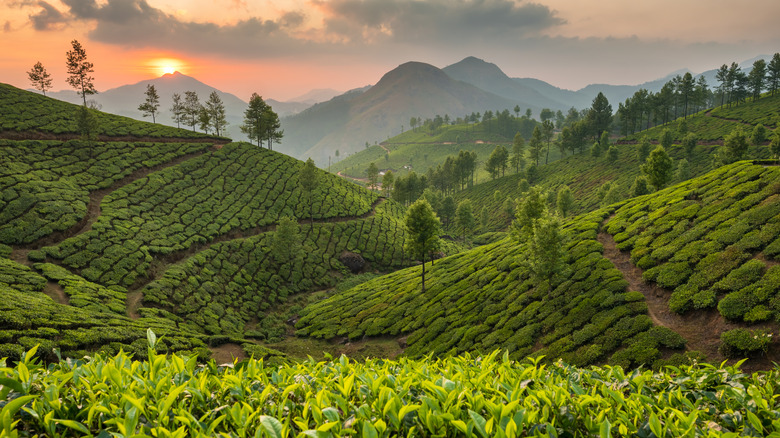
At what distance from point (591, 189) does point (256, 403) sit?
101m

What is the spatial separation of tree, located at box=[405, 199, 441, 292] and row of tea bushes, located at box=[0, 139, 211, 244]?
126ft

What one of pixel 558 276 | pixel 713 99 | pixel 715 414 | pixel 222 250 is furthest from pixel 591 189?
pixel 713 99

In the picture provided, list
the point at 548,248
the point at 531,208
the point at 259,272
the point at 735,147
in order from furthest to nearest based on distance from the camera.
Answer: the point at 735,147 → the point at 259,272 → the point at 531,208 → the point at 548,248

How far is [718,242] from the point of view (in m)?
22.1

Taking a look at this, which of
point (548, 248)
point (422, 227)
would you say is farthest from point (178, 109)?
point (548, 248)

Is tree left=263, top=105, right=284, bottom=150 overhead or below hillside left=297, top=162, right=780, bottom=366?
overhead

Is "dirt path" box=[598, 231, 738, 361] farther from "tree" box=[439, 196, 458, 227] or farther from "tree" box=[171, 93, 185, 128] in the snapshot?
"tree" box=[171, 93, 185, 128]

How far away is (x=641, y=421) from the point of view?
14.3 ft

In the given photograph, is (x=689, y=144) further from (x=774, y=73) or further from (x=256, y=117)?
(x=256, y=117)

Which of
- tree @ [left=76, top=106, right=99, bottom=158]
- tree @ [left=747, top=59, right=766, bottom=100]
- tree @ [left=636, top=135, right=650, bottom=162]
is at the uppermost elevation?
tree @ [left=747, top=59, right=766, bottom=100]

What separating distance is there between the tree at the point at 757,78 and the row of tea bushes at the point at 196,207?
129 metres

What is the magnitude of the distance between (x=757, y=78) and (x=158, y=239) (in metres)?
168

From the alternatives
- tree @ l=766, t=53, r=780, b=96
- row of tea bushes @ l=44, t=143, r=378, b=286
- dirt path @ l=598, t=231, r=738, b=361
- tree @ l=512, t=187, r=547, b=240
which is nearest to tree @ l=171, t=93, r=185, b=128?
row of tea bushes @ l=44, t=143, r=378, b=286

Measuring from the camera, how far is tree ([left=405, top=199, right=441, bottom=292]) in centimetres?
3762
